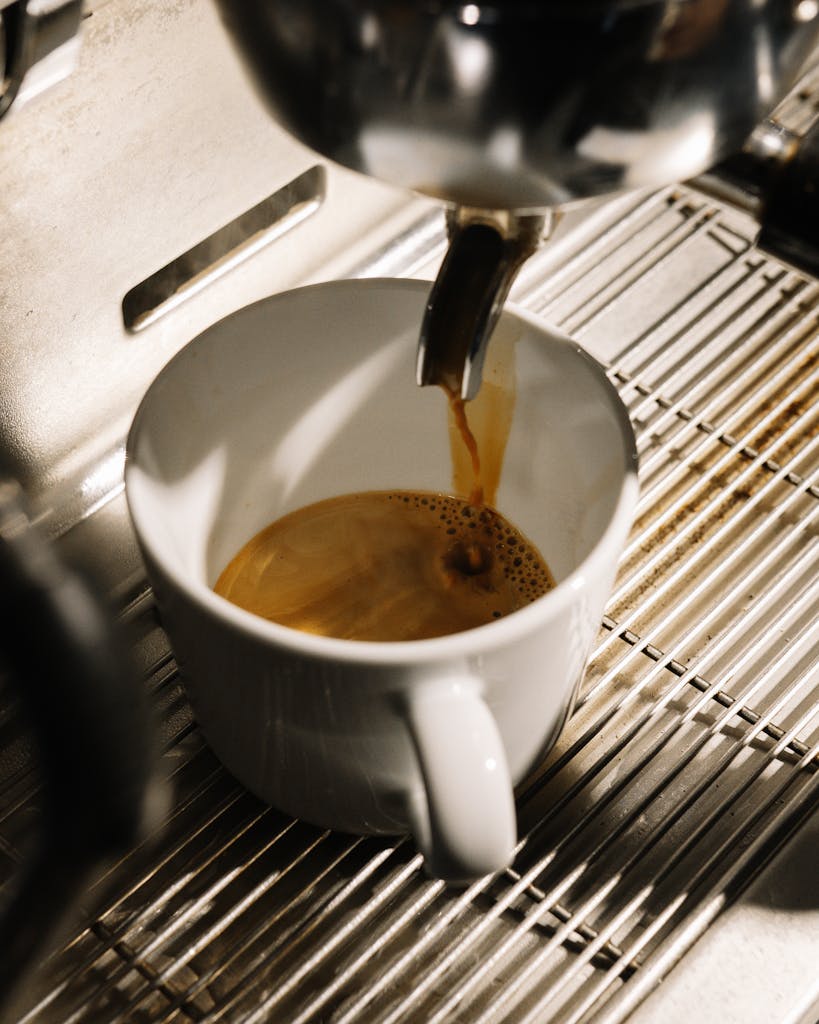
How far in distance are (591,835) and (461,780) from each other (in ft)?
0.35

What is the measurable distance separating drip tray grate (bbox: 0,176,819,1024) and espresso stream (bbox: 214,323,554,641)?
43 millimetres

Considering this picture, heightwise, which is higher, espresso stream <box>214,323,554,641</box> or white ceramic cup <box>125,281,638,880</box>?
white ceramic cup <box>125,281,638,880</box>

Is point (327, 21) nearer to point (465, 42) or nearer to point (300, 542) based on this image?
point (465, 42)

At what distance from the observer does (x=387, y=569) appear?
0.48 m

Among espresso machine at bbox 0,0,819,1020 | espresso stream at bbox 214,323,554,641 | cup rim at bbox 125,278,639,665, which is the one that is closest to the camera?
espresso machine at bbox 0,0,819,1020

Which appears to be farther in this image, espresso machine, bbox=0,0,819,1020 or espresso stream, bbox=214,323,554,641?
espresso stream, bbox=214,323,554,641

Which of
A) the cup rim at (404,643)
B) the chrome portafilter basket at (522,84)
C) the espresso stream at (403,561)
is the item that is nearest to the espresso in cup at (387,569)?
the espresso stream at (403,561)

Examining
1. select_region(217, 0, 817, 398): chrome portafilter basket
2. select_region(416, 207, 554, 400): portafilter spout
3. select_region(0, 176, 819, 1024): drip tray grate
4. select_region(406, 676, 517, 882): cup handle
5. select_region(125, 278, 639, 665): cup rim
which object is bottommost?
select_region(0, 176, 819, 1024): drip tray grate

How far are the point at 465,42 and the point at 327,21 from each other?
0.09 feet

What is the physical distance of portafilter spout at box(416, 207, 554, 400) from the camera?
297mm

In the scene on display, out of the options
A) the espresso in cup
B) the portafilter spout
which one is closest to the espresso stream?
the espresso in cup

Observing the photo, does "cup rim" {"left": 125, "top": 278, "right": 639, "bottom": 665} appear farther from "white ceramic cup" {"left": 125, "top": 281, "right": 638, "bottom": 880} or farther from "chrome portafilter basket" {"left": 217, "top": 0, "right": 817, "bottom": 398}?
"chrome portafilter basket" {"left": 217, "top": 0, "right": 817, "bottom": 398}

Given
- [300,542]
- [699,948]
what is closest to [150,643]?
[300,542]

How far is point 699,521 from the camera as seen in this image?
49 cm
